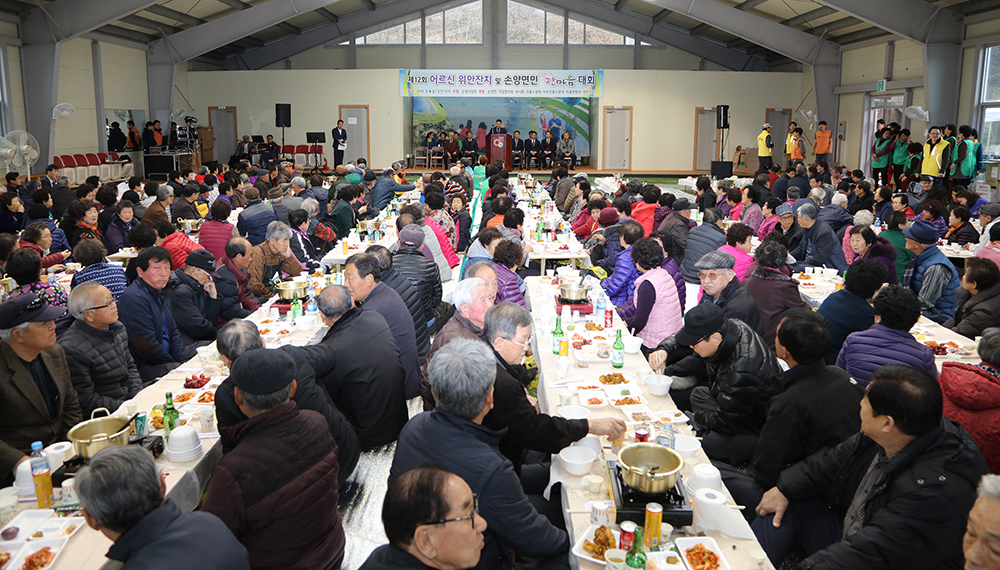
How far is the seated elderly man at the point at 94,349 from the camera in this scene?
13.2ft

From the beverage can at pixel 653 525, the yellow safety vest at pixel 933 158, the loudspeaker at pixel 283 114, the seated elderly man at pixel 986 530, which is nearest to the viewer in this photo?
the seated elderly man at pixel 986 530

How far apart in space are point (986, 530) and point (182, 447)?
3.10 meters

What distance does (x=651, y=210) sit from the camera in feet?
30.8

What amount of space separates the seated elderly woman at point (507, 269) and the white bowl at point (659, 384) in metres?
1.86

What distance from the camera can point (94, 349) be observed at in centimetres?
409

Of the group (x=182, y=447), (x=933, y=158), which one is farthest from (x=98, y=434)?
(x=933, y=158)

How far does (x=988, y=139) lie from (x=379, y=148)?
1715 centimetres

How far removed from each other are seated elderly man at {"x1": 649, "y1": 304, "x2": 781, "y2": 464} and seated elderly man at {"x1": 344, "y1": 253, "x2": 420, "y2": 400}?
6.36 feet

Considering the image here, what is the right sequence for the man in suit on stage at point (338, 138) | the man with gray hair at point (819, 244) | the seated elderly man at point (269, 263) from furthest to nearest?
the man in suit on stage at point (338, 138)
the man with gray hair at point (819, 244)
the seated elderly man at point (269, 263)

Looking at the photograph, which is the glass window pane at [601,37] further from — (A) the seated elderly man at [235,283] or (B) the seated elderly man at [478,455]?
(B) the seated elderly man at [478,455]

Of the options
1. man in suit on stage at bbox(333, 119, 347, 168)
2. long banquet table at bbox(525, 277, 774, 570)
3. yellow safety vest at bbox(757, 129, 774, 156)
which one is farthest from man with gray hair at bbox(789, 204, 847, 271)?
man in suit on stage at bbox(333, 119, 347, 168)

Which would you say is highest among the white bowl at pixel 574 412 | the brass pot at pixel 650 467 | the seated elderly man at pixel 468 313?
the seated elderly man at pixel 468 313

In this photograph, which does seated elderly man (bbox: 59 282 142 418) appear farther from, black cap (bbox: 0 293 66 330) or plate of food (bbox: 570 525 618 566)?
plate of food (bbox: 570 525 618 566)

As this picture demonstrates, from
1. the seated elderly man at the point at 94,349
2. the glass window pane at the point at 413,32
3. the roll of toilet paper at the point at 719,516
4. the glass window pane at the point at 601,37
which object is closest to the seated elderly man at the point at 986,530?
the roll of toilet paper at the point at 719,516
